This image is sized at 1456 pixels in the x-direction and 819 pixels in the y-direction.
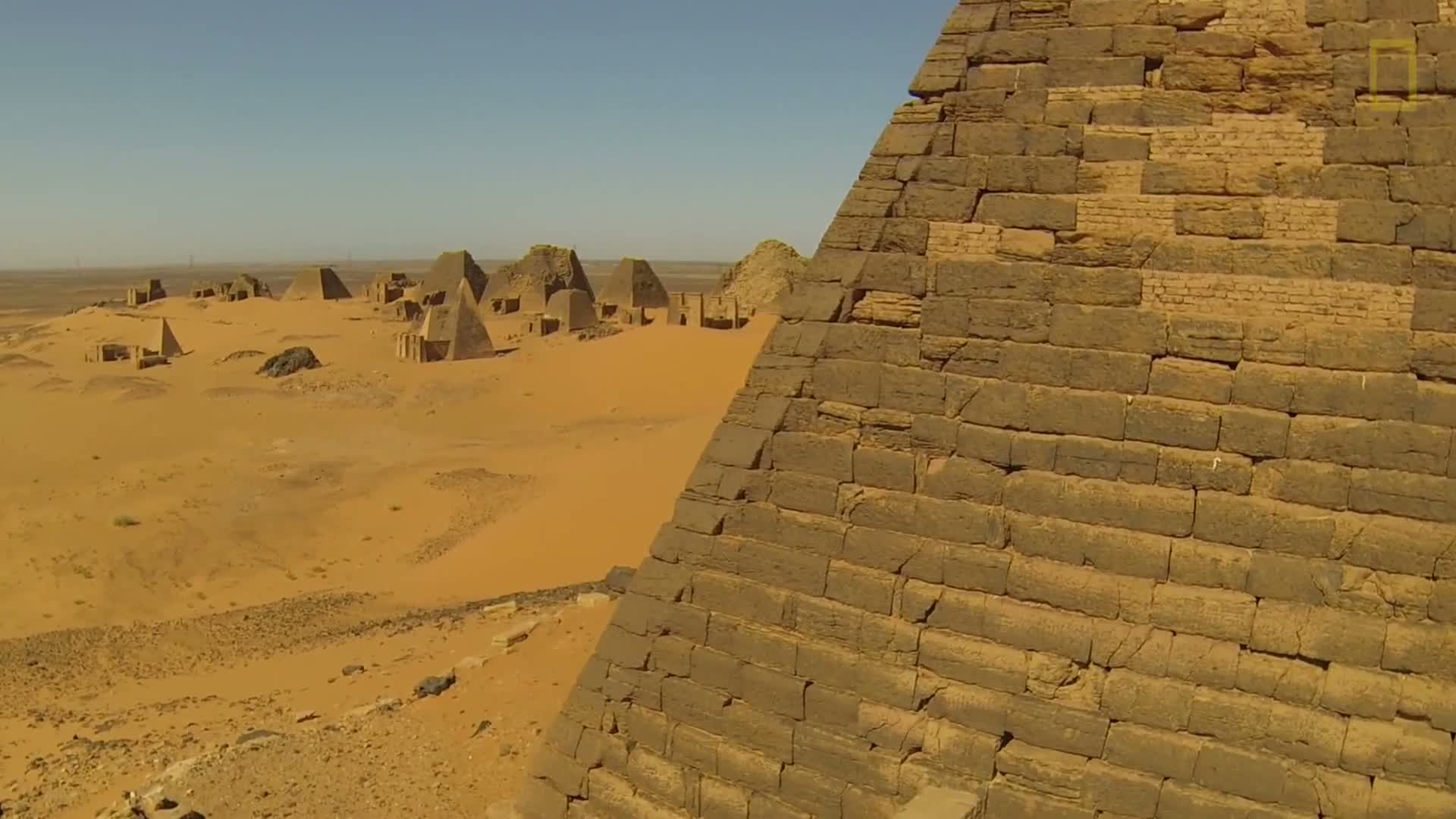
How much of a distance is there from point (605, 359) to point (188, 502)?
43.7 ft

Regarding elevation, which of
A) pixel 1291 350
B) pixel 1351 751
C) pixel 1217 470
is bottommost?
pixel 1351 751

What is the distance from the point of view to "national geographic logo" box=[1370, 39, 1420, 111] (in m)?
4.54

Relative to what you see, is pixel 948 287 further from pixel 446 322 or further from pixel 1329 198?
pixel 446 322

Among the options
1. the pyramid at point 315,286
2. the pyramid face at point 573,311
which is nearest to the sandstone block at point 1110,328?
the pyramid face at point 573,311

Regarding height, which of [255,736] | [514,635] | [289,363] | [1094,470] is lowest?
[255,736]

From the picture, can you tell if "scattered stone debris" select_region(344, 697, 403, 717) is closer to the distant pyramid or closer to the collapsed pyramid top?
the distant pyramid

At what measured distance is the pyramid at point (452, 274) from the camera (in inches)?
1738

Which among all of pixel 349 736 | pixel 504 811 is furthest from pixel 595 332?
pixel 504 811

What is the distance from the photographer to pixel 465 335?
32.4 m

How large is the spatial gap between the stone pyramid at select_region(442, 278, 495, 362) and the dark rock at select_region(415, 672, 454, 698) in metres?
23.4

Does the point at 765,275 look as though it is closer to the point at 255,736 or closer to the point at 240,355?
the point at 240,355

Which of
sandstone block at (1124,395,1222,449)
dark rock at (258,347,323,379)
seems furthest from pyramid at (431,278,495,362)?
sandstone block at (1124,395,1222,449)

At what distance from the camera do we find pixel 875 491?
205 inches

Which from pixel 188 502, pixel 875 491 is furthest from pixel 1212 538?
pixel 188 502
